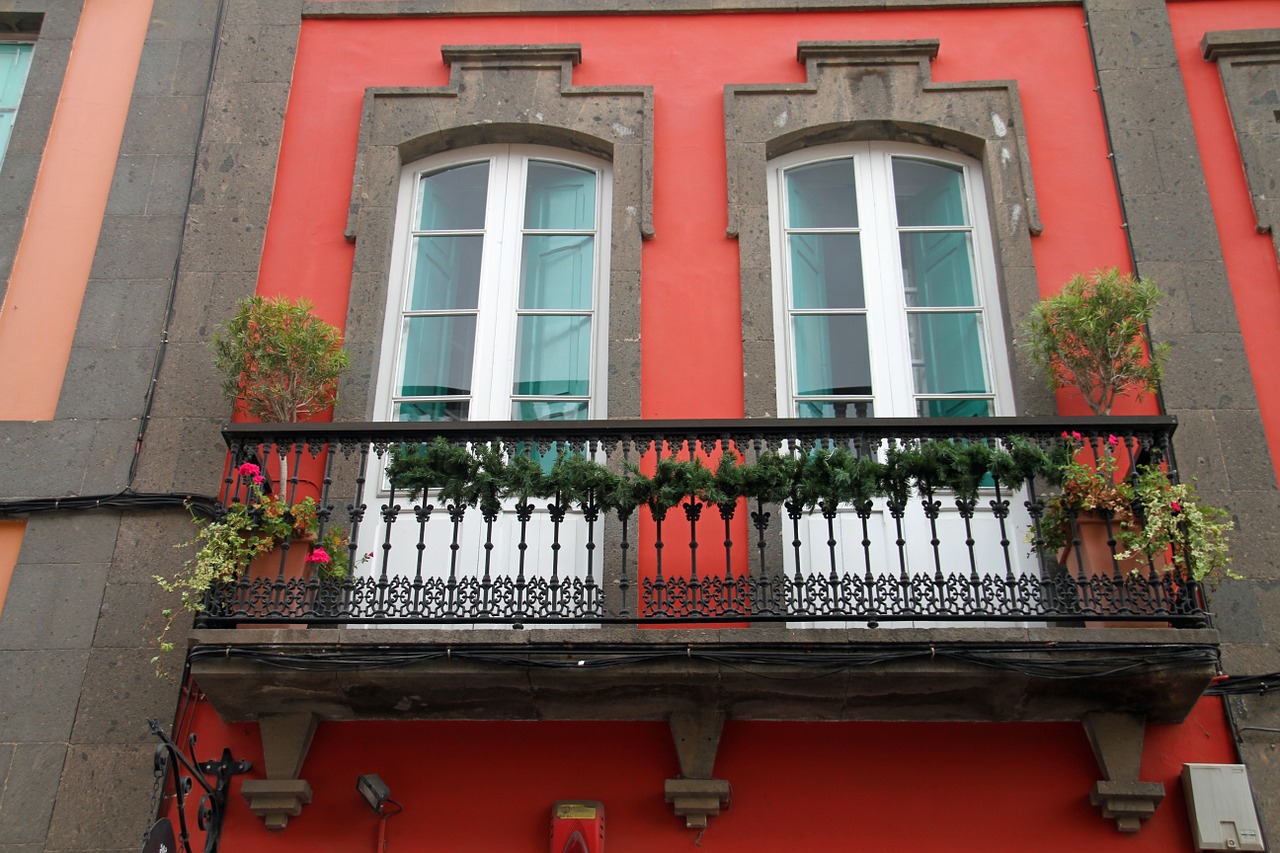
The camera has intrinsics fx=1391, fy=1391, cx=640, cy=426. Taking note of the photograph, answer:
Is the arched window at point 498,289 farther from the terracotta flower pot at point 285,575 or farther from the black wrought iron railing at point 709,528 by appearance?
the terracotta flower pot at point 285,575

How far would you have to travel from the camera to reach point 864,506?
22.3 ft

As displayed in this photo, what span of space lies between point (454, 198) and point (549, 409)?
1724 mm

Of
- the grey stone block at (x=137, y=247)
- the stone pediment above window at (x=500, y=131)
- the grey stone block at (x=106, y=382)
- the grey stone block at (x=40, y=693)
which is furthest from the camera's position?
the stone pediment above window at (x=500, y=131)

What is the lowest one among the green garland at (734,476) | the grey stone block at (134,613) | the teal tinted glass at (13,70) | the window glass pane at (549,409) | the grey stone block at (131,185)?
the grey stone block at (134,613)

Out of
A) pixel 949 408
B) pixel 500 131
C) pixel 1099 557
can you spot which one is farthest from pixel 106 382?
pixel 1099 557

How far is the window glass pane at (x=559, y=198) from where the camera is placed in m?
8.67

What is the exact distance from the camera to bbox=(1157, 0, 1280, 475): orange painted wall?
7758 mm

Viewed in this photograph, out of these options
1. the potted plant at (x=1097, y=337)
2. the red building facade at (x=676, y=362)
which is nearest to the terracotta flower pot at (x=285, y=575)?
the red building facade at (x=676, y=362)

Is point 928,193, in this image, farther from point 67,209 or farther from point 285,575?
point 67,209

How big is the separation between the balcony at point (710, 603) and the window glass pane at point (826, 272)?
123 centimetres

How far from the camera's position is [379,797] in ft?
21.2

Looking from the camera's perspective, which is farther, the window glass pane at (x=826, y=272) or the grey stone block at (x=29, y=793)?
the window glass pane at (x=826, y=272)

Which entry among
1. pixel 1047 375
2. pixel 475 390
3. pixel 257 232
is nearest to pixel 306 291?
pixel 257 232

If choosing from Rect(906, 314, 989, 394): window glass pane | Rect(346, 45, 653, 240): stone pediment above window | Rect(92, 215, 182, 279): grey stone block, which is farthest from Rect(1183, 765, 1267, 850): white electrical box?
Rect(92, 215, 182, 279): grey stone block
